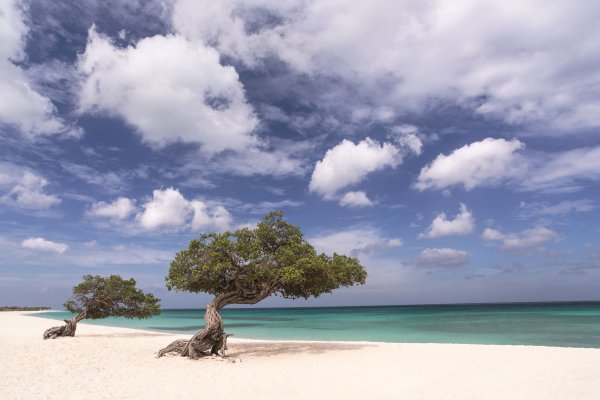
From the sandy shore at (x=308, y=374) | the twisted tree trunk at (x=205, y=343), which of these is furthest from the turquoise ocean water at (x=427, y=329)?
the twisted tree trunk at (x=205, y=343)

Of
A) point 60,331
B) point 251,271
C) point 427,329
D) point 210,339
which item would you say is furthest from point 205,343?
point 427,329

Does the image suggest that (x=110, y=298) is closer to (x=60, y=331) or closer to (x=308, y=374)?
(x=60, y=331)

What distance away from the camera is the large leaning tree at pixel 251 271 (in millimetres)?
19125

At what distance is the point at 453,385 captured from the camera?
12836mm

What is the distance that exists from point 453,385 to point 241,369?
7962 mm

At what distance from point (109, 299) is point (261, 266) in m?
17.6

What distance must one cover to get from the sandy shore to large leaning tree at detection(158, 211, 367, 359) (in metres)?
1.84

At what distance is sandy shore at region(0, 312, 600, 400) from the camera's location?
11695 mm

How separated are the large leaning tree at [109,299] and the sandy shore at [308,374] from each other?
8576mm

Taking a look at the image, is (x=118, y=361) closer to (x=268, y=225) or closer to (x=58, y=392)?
(x=58, y=392)

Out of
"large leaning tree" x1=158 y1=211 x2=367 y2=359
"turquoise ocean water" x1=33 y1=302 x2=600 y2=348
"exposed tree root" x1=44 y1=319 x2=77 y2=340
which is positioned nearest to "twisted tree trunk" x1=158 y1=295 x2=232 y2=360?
"large leaning tree" x1=158 y1=211 x2=367 y2=359

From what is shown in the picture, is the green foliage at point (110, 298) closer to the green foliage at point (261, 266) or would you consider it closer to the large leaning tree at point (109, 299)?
the large leaning tree at point (109, 299)

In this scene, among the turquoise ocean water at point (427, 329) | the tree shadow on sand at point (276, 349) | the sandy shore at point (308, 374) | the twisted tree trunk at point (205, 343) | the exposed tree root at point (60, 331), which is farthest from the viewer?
the turquoise ocean water at point (427, 329)

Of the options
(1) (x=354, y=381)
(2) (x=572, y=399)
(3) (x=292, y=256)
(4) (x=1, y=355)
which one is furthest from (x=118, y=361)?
(2) (x=572, y=399)
